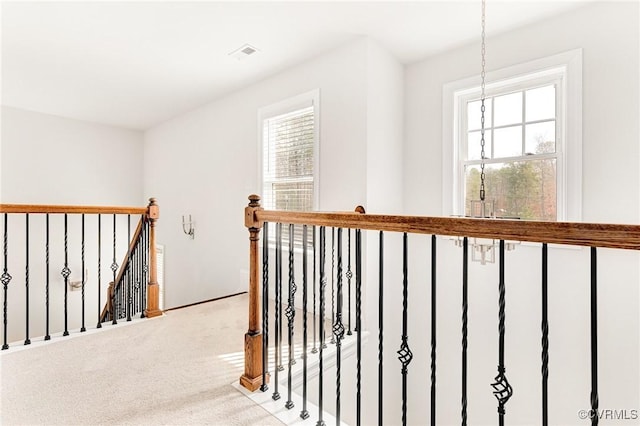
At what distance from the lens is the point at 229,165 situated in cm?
432

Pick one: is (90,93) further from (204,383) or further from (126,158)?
(204,383)

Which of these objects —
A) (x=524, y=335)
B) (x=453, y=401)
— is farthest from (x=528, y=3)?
(x=453, y=401)

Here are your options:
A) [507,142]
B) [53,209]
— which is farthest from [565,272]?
[53,209]

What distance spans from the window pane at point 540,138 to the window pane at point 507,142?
6 centimetres

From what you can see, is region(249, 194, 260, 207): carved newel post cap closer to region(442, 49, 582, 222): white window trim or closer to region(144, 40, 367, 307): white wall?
region(144, 40, 367, 307): white wall

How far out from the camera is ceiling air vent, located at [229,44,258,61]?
3.08m

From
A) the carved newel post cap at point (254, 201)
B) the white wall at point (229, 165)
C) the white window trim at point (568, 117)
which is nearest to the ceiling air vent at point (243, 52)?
the white wall at point (229, 165)

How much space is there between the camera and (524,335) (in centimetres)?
265

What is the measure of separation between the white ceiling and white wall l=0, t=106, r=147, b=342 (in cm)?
121

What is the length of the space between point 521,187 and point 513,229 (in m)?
2.08

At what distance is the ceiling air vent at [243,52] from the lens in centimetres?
308

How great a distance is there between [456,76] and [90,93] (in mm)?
4444

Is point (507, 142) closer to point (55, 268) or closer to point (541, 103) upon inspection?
point (541, 103)

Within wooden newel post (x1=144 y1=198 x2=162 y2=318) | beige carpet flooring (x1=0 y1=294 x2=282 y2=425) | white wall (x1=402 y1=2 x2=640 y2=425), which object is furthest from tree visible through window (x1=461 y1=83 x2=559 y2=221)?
wooden newel post (x1=144 y1=198 x2=162 y2=318)
